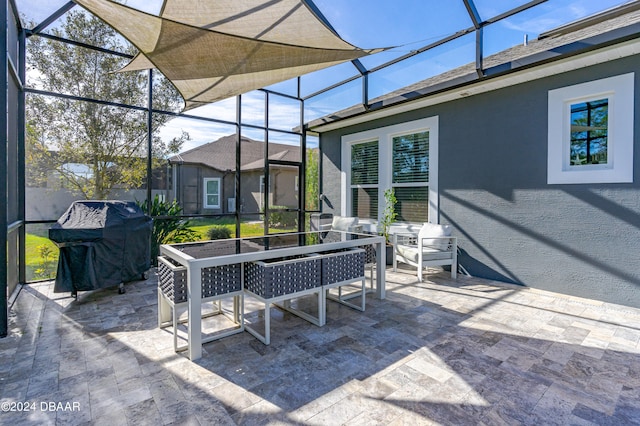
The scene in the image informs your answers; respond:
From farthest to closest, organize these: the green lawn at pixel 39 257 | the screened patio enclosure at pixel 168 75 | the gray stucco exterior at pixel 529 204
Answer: the green lawn at pixel 39 257, the gray stucco exterior at pixel 529 204, the screened patio enclosure at pixel 168 75

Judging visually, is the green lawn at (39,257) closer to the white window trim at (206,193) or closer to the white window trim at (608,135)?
the white window trim at (206,193)

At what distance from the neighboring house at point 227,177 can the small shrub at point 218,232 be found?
0.31 metres

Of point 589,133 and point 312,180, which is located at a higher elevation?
point 589,133

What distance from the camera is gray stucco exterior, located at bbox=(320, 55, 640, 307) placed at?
3.77 meters

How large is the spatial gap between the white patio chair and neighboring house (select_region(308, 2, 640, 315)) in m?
0.32

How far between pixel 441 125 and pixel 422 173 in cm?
90

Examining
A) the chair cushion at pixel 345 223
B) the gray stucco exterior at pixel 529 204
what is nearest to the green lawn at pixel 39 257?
the chair cushion at pixel 345 223

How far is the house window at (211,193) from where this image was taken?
6.05 meters

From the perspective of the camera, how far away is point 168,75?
357 cm

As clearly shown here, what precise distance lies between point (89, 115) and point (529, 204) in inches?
258

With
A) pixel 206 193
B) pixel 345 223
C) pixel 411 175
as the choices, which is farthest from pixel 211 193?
pixel 411 175

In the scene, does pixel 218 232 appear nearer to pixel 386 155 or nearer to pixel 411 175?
pixel 386 155

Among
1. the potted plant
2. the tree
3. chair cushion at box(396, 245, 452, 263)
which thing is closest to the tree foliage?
the potted plant

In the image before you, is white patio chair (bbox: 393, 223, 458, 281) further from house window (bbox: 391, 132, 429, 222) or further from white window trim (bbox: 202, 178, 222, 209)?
white window trim (bbox: 202, 178, 222, 209)
